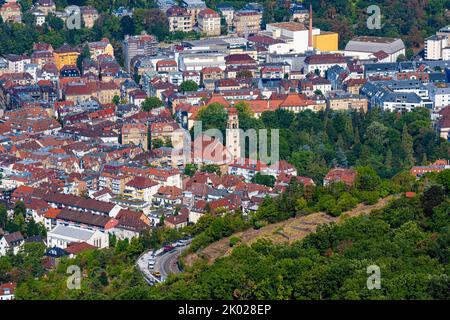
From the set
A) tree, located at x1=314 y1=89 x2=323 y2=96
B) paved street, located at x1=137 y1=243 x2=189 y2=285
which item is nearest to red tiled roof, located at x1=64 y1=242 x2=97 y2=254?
paved street, located at x1=137 y1=243 x2=189 y2=285

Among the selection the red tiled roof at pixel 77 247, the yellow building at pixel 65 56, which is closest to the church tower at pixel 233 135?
the red tiled roof at pixel 77 247

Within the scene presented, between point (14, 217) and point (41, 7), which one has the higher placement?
point (41, 7)

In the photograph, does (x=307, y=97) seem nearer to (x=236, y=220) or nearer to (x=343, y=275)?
(x=236, y=220)

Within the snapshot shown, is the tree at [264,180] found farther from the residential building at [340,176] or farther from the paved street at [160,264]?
the paved street at [160,264]

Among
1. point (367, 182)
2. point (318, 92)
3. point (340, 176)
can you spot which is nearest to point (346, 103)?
point (318, 92)
